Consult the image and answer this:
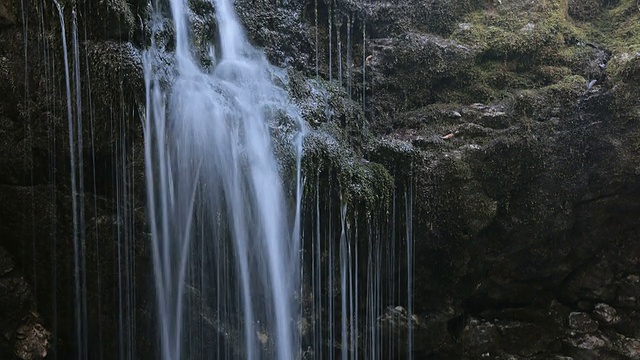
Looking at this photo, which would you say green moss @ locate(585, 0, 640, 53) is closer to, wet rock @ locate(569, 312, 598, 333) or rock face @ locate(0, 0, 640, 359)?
rock face @ locate(0, 0, 640, 359)

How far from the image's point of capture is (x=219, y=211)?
4.95 meters

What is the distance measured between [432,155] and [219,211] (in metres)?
2.56

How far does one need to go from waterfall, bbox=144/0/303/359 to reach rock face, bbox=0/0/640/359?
221mm

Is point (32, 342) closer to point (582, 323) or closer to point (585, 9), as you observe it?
point (582, 323)

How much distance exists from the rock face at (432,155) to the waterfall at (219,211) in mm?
221

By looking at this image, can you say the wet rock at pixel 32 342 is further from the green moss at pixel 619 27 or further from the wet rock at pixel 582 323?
the green moss at pixel 619 27

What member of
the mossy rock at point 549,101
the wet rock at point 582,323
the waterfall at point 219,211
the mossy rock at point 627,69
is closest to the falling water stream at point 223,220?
the waterfall at point 219,211

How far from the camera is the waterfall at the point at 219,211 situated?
4.76 m

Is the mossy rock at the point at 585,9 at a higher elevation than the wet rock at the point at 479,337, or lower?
higher

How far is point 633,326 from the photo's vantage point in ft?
21.2

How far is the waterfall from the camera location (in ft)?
15.6

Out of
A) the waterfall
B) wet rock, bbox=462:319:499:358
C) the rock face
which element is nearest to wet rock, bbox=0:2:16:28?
the rock face

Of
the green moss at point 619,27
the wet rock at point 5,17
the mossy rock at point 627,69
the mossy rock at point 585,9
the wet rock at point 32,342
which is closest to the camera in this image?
the wet rock at point 5,17

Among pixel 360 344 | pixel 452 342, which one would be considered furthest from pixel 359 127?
pixel 452 342
